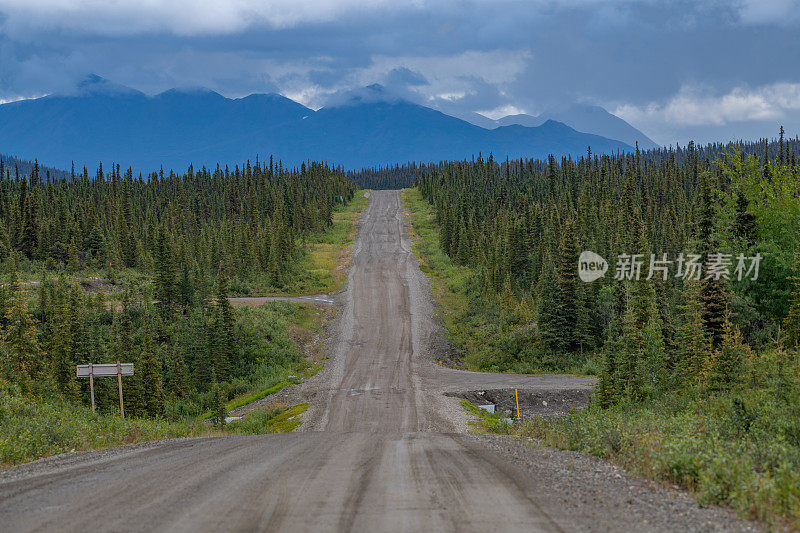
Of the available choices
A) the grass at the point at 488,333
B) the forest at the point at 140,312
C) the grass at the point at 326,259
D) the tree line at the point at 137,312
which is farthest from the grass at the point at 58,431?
the grass at the point at 326,259

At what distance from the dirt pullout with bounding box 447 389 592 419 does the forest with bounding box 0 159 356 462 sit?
46.6 feet

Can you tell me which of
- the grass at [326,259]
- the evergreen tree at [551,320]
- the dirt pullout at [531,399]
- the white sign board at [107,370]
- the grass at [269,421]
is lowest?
the dirt pullout at [531,399]

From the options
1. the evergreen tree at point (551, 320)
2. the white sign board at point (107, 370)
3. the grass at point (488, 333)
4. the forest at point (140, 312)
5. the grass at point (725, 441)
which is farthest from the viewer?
the evergreen tree at point (551, 320)

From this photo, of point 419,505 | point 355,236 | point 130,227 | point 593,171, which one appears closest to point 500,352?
point 419,505

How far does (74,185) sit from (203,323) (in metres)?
124

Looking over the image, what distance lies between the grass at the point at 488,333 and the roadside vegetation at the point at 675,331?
0.63ft

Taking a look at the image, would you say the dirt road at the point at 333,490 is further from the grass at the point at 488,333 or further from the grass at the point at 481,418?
the grass at the point at 488,333

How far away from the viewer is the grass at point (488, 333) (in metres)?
40.3

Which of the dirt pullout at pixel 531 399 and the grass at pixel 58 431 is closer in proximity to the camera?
the grass at pixel 58 431

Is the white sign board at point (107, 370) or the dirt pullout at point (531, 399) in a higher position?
the white sign board at point (107, 370)

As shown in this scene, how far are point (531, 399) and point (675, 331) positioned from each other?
1196 centimetres

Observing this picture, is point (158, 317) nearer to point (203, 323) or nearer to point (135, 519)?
point (203, 323)

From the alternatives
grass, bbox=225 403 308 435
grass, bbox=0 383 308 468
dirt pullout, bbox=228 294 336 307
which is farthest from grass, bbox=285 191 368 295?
grass, bbox=0 383 308 468

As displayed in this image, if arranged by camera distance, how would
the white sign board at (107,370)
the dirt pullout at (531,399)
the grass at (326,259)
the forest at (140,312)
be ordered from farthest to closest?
the grass at (326,259) → the forest at (140,312) → the dirt pullout at (531,399) → the white sign board at (107,370)
